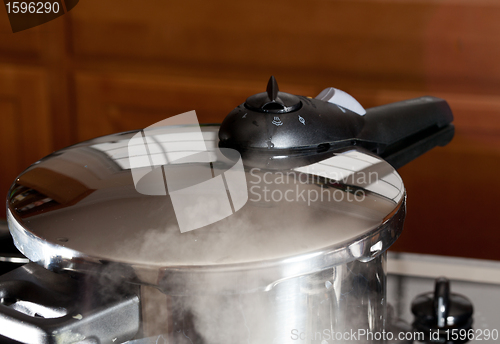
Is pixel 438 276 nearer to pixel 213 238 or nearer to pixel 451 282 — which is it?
pixel 451 282

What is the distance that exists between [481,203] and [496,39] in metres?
0.33

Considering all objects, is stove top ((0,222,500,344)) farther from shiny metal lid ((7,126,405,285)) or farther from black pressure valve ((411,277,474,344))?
shiny metal lid ((7,126,405,285))

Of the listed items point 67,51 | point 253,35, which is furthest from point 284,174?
point 67,51

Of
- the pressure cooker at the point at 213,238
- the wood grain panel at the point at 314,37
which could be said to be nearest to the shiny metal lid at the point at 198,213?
the pressure cooker at the point at 213,238

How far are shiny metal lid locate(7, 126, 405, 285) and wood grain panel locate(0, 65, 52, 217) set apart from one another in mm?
923

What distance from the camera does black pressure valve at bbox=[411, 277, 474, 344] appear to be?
1.59ft

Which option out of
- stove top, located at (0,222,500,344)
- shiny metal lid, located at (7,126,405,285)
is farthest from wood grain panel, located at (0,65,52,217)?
shiny metal lid, located at (7,126,405,285)

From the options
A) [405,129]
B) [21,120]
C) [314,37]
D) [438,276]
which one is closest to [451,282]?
[438,276]

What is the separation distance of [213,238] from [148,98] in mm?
913

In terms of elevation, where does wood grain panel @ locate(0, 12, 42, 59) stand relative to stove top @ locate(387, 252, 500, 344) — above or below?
above

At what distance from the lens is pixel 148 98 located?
1129 millimetres

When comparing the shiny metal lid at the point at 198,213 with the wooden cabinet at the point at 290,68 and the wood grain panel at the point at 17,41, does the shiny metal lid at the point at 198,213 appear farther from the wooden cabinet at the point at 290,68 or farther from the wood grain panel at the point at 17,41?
the wood grain panel at the point at 17,41

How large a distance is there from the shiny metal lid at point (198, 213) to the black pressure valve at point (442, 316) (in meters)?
0.19

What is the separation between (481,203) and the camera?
1.05 meters
